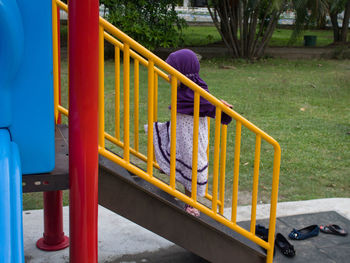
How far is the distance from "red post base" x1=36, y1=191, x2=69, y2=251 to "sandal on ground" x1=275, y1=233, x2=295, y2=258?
167 cm

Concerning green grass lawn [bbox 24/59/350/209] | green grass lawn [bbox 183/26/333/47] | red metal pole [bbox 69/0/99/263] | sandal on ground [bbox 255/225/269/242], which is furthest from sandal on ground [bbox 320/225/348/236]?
green grass lawn [bbox 183/26/333/47]

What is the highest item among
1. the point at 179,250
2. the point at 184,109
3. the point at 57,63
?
the point at 57,63

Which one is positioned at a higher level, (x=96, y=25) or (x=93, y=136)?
(x=96, y=25)

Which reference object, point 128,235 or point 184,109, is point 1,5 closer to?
point 184,109

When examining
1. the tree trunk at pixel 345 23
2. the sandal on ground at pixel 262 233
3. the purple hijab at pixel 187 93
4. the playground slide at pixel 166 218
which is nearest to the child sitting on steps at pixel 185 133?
the purple hijab at pixel 187 93

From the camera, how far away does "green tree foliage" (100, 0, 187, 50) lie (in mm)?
13656

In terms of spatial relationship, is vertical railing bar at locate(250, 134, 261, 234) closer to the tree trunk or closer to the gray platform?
the gray platform

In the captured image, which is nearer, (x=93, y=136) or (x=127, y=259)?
(x=93, y=136)

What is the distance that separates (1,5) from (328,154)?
17.6 feet

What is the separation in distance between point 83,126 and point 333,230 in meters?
2.73

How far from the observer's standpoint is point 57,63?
3385 millimetres

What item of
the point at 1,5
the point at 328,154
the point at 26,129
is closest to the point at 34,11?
the point at 1,5

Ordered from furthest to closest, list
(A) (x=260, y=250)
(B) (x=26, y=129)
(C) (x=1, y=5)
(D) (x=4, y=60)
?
Answer: (A) (x=260, y=250) → (B) (x=26, y=129) → (D) (x=4, y=60) → (C) (x=1, y=5)

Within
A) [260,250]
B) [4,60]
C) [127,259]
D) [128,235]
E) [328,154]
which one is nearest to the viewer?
[4,60]
